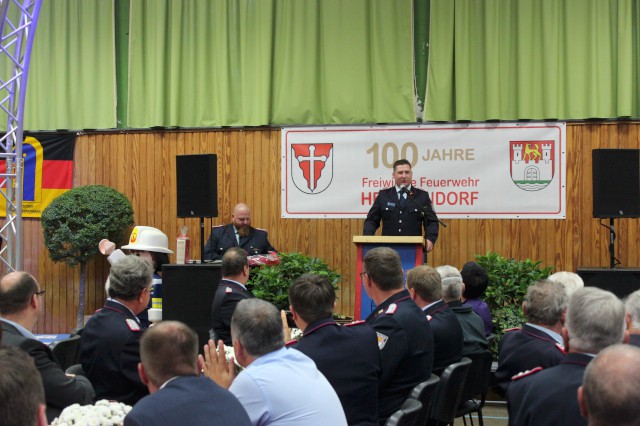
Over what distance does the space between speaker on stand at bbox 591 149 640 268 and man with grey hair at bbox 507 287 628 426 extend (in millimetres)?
4956

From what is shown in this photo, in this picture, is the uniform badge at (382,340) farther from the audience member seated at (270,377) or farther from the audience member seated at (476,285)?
the audience member seated at (476,285)

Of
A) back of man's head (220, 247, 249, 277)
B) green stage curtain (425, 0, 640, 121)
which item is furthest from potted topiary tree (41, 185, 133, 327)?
back of man's head (220, 247, 249, 277)

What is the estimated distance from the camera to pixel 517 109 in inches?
358

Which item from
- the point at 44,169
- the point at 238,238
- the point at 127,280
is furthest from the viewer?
the point at 44,169

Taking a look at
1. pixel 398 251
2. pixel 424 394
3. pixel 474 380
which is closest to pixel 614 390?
pixel 424 394

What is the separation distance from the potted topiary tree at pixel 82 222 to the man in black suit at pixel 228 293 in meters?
3.98

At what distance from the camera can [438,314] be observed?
15.3 feet

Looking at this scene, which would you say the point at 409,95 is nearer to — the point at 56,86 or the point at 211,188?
the point at 211,188

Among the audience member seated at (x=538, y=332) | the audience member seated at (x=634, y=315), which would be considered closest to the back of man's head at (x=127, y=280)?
the audience member seated at (x=538, y=332)

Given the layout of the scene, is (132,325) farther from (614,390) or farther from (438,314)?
(614,390)

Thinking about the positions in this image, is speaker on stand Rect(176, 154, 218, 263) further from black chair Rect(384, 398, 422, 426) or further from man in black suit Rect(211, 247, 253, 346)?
black chair Rect(384, 398, 422, 426)

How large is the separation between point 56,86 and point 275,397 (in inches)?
326

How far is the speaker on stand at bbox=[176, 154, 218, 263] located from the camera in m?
7.72

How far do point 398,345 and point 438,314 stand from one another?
805 millimetres
